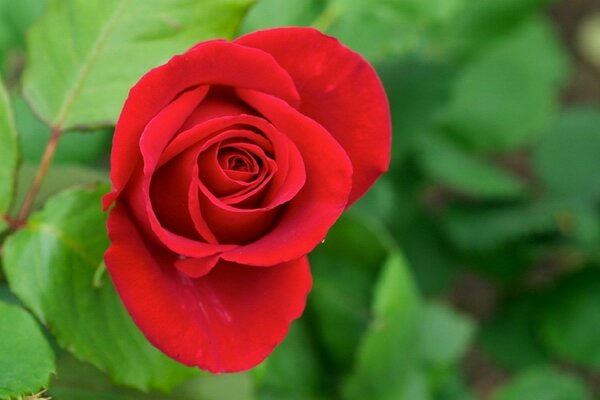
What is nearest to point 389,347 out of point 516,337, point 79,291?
point 79,291

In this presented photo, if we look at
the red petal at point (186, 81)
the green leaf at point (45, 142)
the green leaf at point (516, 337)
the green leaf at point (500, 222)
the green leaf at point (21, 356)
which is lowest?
the green leaf at point (516, 337)

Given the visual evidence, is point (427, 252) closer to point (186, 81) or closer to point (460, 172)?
point (460, 172)

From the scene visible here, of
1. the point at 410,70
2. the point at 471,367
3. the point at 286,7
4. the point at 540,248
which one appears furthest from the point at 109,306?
the point at 471,367

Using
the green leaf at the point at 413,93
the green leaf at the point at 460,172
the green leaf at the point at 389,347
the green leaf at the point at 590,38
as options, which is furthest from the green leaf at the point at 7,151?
the green leaf at the point at 590,38

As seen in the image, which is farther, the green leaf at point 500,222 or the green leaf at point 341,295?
the green leaf at point 500,222

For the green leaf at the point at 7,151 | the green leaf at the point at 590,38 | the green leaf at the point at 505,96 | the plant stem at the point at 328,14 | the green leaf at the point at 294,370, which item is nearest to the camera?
the green leaf at the point at 7,151

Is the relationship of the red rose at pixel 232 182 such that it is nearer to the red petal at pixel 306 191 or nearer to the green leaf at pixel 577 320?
the red petal at pixel 306 191

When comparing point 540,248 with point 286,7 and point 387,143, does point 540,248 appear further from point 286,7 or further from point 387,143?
point 387,143

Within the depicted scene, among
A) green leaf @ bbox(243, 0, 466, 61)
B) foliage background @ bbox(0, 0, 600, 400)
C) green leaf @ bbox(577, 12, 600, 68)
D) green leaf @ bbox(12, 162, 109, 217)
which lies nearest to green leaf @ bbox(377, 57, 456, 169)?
foliage background @ bbox(0, 0, 600, 400)
